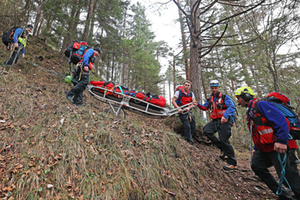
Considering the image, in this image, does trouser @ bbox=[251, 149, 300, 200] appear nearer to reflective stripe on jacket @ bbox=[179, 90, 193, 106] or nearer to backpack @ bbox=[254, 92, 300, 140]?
backpack @ bbox=[254, 92, 300, 140]

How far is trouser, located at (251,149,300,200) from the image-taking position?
107 inches

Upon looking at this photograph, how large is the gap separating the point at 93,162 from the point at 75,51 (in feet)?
14.2

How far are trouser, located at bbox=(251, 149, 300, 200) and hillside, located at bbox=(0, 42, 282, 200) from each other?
1.67 feet

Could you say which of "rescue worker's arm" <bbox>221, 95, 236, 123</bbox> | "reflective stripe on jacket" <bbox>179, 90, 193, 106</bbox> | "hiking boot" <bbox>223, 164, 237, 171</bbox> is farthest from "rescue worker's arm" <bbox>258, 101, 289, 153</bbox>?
"reflective stripe on jacket" <bbox>179, 90, 193, 106</bbox>

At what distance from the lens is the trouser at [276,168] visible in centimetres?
271

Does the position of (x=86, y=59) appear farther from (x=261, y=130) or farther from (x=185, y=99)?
(x=261, y=130)

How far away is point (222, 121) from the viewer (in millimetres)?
4254

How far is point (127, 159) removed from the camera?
130 inches

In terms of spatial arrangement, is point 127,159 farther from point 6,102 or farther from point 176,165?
point 6,102

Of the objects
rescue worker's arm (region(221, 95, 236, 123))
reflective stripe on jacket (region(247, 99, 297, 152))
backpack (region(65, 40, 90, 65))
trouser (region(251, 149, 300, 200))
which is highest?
backpack (region(65, 40, 90, 65))

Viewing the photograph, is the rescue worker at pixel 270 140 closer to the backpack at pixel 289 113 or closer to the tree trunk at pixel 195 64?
the backpack at pixel 289 113

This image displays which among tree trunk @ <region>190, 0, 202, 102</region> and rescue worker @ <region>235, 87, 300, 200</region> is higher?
tree trunk @ <region>190, 0, 202, 102</region>

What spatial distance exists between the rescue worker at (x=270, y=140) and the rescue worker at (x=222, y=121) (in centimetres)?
82

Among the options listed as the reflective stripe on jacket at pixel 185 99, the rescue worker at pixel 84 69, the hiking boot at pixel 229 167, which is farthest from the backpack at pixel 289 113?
the rescue worker at pixel 84 69
